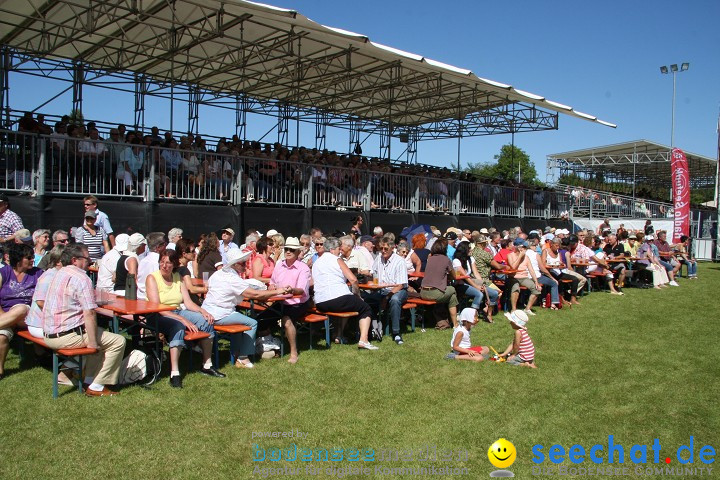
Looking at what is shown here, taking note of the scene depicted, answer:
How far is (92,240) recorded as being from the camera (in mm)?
9797

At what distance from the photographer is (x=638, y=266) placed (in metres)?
17.3

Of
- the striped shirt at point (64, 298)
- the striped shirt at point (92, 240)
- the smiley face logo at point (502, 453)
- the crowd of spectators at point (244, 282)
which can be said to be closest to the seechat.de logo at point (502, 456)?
the smiley face logo at point (502, 453)

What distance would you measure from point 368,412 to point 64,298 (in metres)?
3.16

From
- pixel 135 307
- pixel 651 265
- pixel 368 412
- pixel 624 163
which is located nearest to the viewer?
pixel 368 412

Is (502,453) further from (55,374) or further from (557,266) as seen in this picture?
(557,266)

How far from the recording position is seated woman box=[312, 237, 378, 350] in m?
8.23

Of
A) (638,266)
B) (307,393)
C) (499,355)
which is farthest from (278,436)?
(638,266)

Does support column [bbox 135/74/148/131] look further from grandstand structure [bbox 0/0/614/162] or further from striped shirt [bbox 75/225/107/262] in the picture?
striped shirt [bbox 75/225/107/262]

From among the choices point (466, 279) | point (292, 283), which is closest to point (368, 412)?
point (292, 283)

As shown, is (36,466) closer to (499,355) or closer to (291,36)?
(499,355)

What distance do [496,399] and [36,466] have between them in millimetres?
4243

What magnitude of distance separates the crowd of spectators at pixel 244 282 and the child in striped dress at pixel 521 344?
0.03m

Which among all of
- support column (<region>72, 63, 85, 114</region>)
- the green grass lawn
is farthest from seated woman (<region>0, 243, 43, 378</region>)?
support column (<region>72, 63, 85, 114</region>)

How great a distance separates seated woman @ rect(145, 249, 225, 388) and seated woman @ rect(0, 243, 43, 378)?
144cm
